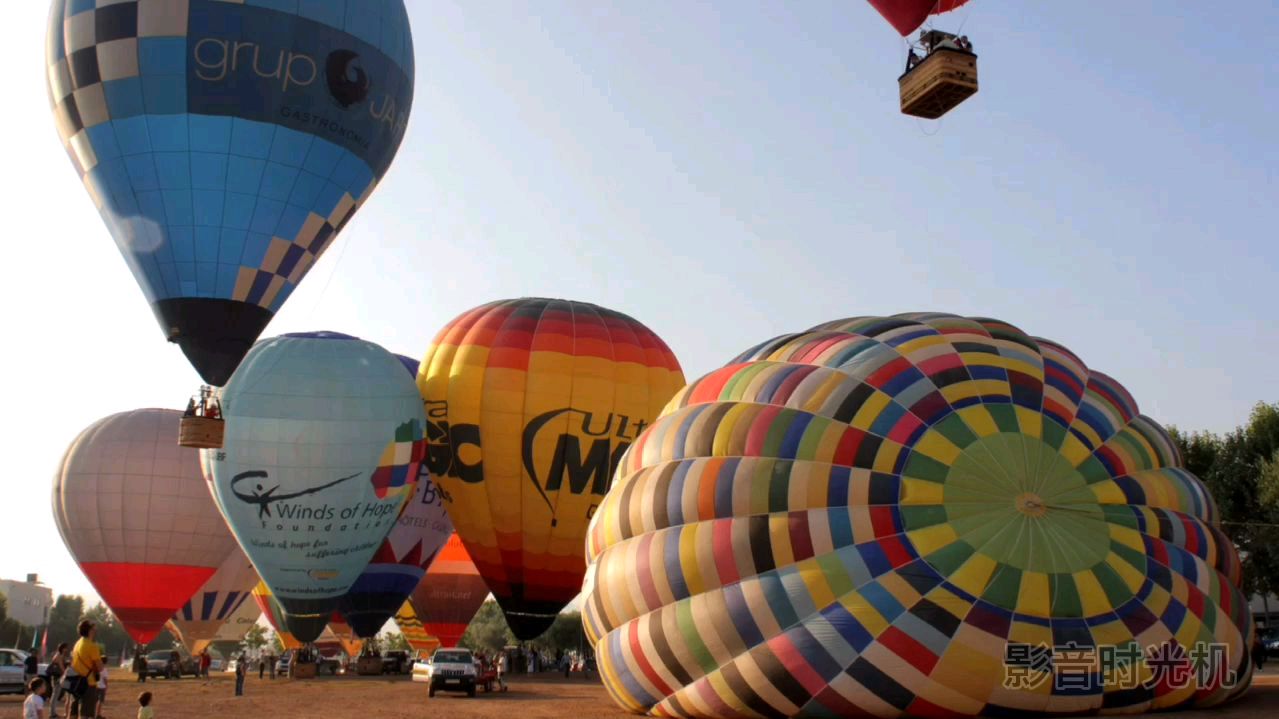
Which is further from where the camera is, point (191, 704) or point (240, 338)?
point (240, 338)

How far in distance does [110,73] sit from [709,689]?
14.4 metres

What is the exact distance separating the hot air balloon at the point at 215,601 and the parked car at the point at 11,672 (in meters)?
17.9

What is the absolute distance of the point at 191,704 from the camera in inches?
720

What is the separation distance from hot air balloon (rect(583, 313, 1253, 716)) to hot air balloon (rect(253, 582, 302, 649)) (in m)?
14.3

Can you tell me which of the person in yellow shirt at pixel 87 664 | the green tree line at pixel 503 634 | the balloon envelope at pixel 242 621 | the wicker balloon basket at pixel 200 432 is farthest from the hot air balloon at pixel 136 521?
the green tree line at pixel 503 634

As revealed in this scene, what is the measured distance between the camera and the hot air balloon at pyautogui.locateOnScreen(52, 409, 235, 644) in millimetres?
31953

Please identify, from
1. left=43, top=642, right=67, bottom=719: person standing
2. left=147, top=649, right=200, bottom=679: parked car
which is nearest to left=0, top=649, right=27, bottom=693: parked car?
left=43, top=642, right=67, bottom=719: person standing

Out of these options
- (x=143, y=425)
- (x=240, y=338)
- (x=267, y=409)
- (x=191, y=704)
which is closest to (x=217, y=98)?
(x=240, y=338)

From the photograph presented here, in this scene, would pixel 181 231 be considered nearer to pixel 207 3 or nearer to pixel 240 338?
pixel 240 338

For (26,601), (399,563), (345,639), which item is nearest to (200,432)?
(399,563)

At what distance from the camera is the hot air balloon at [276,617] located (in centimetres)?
2620

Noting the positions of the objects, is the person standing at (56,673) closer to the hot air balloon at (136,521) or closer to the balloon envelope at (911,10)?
the balloon envelope at (911,10)

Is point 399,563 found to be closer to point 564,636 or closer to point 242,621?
point 242,621

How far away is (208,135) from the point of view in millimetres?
18922
